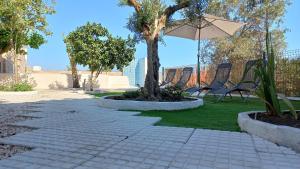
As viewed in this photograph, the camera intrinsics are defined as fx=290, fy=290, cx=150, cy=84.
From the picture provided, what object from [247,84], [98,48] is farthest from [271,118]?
Answer: [98,48]

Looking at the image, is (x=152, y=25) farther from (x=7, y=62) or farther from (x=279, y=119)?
(x=7, y=62)

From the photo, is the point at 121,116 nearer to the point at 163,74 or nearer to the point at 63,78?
the point at 163,74

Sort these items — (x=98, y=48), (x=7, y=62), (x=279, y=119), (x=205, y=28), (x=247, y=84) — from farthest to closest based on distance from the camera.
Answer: (x=7, y=62), (x=98, y=48), (x=205, y=28), (x=247, y=84), (x=279, y=119)

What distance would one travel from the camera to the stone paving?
3008 millimetres

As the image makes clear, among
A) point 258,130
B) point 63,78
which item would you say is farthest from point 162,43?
point 63,78

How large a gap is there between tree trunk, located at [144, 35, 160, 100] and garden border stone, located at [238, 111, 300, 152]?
3.81 m

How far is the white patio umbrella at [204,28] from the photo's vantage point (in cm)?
1071

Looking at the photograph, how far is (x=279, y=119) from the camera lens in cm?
427

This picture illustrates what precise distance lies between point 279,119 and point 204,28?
8813mm

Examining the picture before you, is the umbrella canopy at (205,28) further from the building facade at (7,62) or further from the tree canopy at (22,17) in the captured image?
the building facade at (7,62)

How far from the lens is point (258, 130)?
13.7 ft

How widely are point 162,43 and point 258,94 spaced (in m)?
6.56

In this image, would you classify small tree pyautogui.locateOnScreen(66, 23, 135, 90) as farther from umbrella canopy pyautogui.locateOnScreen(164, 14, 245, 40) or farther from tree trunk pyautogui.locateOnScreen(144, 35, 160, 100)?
tree trunk pyautogui.locateOnScreen(144, 35, 160, 100)

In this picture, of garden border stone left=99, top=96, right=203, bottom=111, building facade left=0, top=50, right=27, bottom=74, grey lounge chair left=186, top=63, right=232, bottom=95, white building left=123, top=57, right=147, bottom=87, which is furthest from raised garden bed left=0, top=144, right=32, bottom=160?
building facade left=0, top=50, right=27, bottom=74
